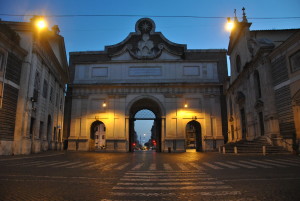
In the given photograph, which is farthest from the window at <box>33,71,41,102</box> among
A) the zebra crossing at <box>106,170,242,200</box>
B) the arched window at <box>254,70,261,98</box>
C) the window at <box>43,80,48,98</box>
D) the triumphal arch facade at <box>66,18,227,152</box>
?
the arched window at <box>254,70,261,98</box>

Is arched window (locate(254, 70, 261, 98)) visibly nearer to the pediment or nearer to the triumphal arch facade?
the triumphal arch facade

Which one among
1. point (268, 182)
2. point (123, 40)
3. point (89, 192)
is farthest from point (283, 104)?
point (123, 40)

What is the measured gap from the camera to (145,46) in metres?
37.8

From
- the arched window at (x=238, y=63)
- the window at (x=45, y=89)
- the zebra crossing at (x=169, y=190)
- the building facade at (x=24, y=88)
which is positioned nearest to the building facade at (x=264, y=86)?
the arched window at (x=238, y=63)

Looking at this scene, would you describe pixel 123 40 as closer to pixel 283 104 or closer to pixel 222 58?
pixel 222 58

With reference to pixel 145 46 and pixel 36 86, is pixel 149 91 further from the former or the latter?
pixel 36 86

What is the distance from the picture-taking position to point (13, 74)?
820 inches

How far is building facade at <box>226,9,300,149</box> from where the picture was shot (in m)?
19.8

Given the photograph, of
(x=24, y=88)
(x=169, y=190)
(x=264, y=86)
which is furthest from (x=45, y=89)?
(x=169, y=190)

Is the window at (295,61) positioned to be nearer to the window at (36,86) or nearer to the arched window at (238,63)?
the arched window at (238,63)

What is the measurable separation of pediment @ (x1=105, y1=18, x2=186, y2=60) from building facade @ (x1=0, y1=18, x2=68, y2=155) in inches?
437

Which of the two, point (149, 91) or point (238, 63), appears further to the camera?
point (149, 91)

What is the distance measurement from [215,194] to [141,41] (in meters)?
35.0

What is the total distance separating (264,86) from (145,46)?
20.0 meters
